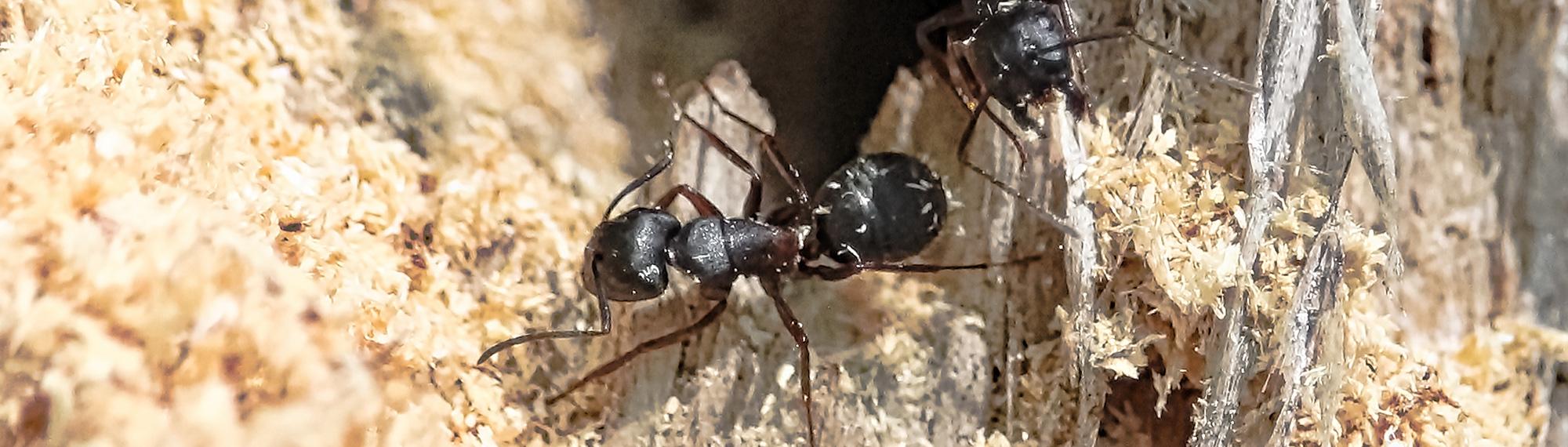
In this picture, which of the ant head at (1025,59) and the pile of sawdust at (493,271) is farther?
the ant head at (1025,59)

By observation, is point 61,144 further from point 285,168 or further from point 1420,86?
point 1420,86

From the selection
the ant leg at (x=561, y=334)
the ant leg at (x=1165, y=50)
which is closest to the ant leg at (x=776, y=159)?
the ant leg at (x=561, y=334)

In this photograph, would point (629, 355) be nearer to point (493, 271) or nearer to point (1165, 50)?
point (493, 271)

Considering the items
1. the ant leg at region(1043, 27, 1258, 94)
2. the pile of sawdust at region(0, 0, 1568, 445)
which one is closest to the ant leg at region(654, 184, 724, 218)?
the pile of sawdust at region(0, 0, 1568, 445)

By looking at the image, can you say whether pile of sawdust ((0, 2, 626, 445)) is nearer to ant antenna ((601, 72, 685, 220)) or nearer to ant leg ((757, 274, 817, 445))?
ant antenna ((601, 72, 685, 220))

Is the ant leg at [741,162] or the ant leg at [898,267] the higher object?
the ant leg at [741,162]

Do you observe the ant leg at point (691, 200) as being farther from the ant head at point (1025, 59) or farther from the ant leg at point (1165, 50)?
the ant leg at point (1165, 50)
